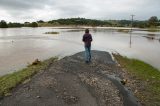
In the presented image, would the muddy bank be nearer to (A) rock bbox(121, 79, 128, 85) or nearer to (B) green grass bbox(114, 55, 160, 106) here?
(A) rock bbox(121, 79, 128, 85)

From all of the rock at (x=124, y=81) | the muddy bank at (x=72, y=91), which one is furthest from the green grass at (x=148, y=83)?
the rock at (x=124, y=81)

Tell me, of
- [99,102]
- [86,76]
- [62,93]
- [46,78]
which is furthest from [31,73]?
[99,102]

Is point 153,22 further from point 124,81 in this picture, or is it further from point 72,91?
point 72,91

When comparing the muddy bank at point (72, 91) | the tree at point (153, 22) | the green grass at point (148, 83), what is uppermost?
the muddy bank at point (72, 91)

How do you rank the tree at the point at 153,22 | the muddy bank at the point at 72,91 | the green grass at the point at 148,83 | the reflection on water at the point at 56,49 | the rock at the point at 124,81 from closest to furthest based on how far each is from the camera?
the muddy bank at the point at 72,91 < the green grass at the point at 148,83 < the rock at the point at 124,81 < the reflection on water at the point at 56,49 < the tree at the point at 153,22

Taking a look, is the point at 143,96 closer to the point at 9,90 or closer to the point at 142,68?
the point at 9,90

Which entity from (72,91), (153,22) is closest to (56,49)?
(72,91)

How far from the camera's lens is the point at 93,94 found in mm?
11516

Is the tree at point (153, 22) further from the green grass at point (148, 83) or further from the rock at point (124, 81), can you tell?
the rock at point (124, 81)

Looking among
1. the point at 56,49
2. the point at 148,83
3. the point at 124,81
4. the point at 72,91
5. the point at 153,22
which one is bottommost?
the point at 153,22

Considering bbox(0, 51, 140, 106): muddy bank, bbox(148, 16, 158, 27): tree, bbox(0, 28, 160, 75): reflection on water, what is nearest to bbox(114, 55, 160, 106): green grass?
bbox(0, 51, 140, 106): muddy bank

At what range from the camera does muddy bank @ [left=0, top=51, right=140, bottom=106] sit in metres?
10.3

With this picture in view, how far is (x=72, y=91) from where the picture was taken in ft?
38.7

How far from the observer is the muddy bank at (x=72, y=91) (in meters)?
10.3
